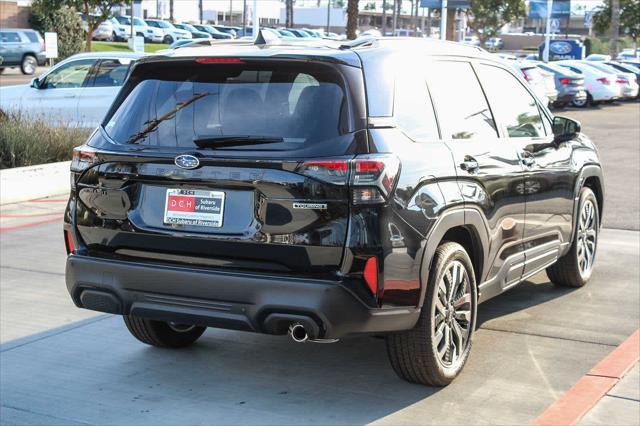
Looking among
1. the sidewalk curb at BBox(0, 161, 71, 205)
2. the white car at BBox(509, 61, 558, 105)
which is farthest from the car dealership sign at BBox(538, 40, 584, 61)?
the sidewalk curb at BBox(0, 161, 71, 205)

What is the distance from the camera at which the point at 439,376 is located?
541cm

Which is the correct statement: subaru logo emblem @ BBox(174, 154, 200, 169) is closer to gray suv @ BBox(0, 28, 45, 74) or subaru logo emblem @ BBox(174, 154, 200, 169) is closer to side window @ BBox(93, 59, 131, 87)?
side window @ BBox(93, 59, 131, 87)

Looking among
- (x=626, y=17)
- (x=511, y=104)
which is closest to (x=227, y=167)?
(x=511, y=104)

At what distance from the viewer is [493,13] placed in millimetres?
78000

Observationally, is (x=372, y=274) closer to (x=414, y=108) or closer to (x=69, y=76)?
(x=414, y=108)

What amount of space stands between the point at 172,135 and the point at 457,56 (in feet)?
6.32

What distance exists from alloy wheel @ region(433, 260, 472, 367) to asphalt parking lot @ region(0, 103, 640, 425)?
203 mm

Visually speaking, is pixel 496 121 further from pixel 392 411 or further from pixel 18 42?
pixel 18 42

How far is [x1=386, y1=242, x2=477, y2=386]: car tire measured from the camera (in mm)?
5219

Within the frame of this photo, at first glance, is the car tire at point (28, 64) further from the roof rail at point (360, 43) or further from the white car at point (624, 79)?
the roof rail at point (360, 43)

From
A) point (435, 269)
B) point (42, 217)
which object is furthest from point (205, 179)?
point (42, 217)

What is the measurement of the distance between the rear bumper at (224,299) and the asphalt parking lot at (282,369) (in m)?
0.54

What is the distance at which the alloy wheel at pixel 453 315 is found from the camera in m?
5.39

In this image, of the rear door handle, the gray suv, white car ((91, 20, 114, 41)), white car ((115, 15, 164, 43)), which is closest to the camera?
the rear door handle
